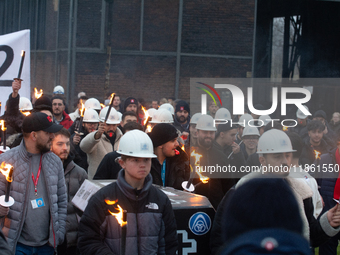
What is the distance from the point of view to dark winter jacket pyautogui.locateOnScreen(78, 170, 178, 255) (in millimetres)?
3309

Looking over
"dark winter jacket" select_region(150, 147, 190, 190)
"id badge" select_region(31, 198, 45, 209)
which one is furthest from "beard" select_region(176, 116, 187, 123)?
"id badge" select_region(31, 198, 45, 209)

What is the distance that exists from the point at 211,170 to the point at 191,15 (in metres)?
13.5

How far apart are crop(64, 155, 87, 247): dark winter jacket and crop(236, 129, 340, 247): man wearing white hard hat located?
198 centimetres

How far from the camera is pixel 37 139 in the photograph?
4281 mm

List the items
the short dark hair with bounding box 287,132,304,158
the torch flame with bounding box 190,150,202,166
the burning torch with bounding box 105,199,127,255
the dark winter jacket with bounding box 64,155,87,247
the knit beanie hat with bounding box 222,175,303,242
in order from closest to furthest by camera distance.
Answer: the knit beanie hat with bounding box 222,175,303,242, the burning torch with bounding box 105,199,127,255, the dark winter jacket with bounding box 64,155,87,247, the short dark hair with bounding box 287,132,304,158, the torch flame with bounding box 190,150,202,166

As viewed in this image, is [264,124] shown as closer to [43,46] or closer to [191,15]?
[191,15]

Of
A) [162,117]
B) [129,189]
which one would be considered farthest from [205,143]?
[129,189]

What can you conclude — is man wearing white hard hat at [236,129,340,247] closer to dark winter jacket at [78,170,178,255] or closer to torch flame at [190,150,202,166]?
dark winter jacket at [78,170,178,255]

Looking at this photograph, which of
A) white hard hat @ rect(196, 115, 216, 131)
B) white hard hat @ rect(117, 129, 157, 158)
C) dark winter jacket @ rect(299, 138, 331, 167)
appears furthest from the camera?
dark winter jacket @ rect(299, 138, 331, 167)

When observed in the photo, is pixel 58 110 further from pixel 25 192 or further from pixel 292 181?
pixel 292 181

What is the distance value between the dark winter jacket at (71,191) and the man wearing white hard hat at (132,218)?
1348 mm

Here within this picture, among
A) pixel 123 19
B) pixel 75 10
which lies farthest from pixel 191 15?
pixel 75 10

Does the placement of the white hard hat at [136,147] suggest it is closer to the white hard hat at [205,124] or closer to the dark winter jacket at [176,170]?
the dark winter jacket at [176,170]

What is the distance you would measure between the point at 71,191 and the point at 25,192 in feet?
2.61
